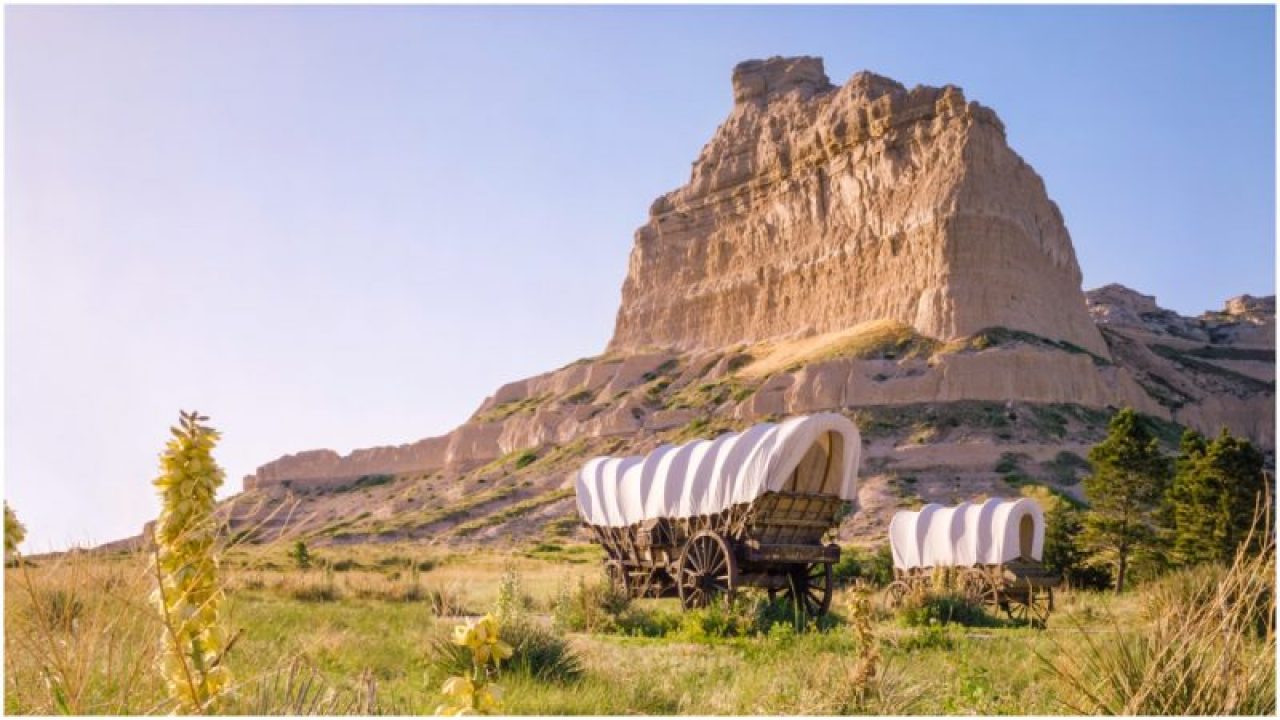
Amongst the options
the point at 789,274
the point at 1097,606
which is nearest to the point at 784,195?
the point at 789,274

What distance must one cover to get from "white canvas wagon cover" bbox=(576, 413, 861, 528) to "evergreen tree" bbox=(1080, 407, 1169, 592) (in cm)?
1534

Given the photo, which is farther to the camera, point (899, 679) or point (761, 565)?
point (761, 565)

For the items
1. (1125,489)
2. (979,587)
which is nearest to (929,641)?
(979,587)

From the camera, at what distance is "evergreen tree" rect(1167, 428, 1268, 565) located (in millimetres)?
25234

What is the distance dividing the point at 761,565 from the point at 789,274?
64.9m

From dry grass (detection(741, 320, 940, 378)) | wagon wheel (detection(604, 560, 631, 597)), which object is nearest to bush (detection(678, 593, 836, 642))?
wagon wheel (detection(604, 560, 631, 597))

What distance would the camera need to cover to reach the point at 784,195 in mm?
84562

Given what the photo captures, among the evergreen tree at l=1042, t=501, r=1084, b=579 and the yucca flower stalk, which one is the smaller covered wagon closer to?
the evergreen tree at l=1042, t=501, r=1084, b=579

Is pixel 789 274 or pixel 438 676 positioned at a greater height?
pixel 789 274

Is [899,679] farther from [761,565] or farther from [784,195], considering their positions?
[784,195]

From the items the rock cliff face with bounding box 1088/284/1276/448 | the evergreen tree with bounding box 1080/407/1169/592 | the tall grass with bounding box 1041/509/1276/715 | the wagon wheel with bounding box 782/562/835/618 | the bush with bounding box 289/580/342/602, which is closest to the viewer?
the tall grass with bounding box 1041/509/1276/715

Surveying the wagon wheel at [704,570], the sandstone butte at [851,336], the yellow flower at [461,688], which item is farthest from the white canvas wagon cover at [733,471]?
the sandstone butte at [851,336]

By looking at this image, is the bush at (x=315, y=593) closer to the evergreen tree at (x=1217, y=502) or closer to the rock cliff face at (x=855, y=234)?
the evergreen tree at (x=1217, y=502)

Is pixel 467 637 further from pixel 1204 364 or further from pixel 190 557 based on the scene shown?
pixel 1204 364
